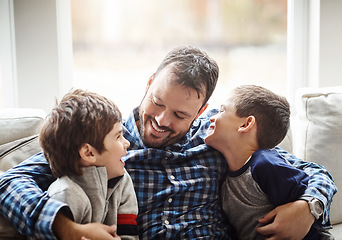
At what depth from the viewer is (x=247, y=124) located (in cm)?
151

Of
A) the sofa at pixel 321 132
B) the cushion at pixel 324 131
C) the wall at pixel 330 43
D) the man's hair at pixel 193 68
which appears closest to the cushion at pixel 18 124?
the sofa at pixel 321 132

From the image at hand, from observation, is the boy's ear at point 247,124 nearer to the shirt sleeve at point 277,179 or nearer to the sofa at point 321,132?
the shirt sleeve at point 277,179

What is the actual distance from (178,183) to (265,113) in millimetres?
388

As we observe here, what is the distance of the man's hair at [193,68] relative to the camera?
4.76ft

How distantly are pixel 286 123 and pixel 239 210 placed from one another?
0.35 metres

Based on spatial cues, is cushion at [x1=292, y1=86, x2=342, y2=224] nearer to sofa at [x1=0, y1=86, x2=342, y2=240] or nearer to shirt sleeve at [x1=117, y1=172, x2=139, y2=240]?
sofa at [x1=0, y1=86, x2=342, y2=240]

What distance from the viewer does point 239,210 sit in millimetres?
1478

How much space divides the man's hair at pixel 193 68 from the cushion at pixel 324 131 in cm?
52

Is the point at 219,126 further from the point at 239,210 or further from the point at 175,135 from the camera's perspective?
the point at 239,210

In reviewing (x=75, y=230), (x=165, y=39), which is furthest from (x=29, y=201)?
(x=165, y=39)

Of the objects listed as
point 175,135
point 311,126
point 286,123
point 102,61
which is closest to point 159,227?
point 175,135

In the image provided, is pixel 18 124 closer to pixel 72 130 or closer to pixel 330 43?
pixel 72 130

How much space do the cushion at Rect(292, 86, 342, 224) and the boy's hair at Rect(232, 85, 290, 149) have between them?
1.06 ft

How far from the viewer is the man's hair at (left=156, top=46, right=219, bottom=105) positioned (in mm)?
1452
